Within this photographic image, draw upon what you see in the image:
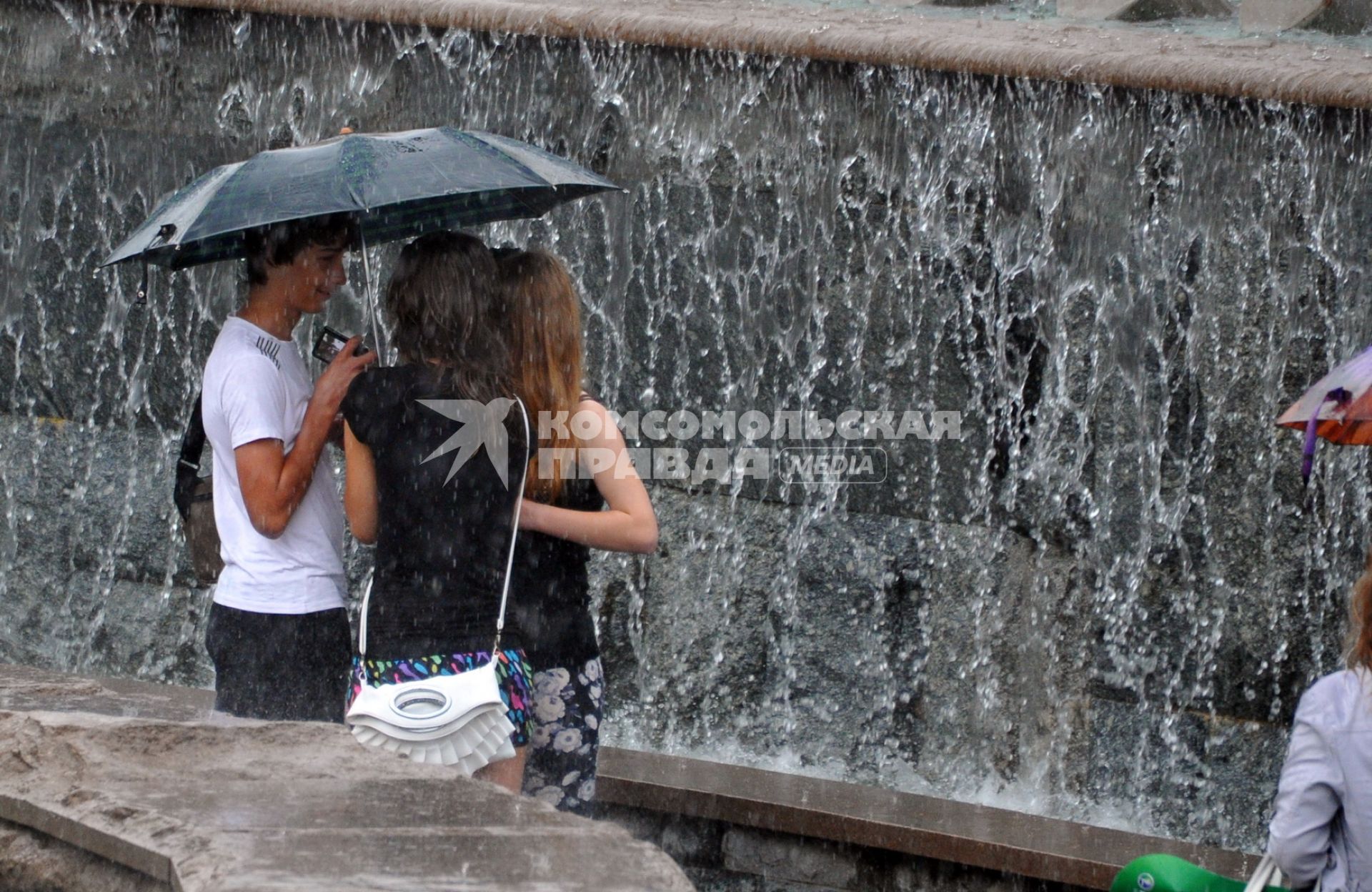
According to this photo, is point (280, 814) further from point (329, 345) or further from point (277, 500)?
point (329, 345)

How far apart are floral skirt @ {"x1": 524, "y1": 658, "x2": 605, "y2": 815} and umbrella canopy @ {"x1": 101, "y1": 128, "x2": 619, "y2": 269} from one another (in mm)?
912

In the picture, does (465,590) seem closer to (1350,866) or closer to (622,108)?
(1350,866)

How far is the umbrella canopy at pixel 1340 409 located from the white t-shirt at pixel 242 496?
6.29ft

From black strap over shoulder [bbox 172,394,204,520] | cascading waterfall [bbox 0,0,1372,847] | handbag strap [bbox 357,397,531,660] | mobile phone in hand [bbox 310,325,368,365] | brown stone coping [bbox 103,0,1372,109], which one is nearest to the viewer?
handbag strap [bbox 357,397,531,660]

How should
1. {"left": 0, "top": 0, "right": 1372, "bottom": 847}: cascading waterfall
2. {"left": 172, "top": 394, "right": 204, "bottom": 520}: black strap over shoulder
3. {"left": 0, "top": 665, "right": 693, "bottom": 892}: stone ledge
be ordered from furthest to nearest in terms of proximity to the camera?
{"left": 0, "top": 0, "right": 1372, "bottom": 847}: cascading waterfall, {"left": 172, "top": 394, "right": 204, "bottom": 520}: black strap over shoulder, {"left": 0, "top": 665, "right": 693, "bottom": 892}: stone ledge

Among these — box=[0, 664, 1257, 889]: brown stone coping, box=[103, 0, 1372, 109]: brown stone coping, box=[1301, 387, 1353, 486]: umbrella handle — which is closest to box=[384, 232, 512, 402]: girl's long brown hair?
box=[0, 664, 1257, 889]: brown stone coping

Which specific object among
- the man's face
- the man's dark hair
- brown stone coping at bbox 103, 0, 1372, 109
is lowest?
the man's face

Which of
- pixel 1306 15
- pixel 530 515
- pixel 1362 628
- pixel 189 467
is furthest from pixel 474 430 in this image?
pixel 1306 15

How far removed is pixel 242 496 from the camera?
9.23ft

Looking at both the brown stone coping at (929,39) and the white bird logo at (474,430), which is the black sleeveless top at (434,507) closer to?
the white bird logo at (474,430)

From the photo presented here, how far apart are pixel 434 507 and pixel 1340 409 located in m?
1.75

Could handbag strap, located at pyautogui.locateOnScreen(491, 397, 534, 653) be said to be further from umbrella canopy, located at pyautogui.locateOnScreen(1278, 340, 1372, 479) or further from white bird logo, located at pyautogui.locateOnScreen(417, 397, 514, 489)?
umbrella canopy, located at pyautogui.locateOnScreen(1278, 340, 1372, 479)

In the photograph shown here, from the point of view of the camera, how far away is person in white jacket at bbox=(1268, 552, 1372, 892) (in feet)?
7.80

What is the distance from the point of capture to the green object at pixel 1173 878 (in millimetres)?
2498
